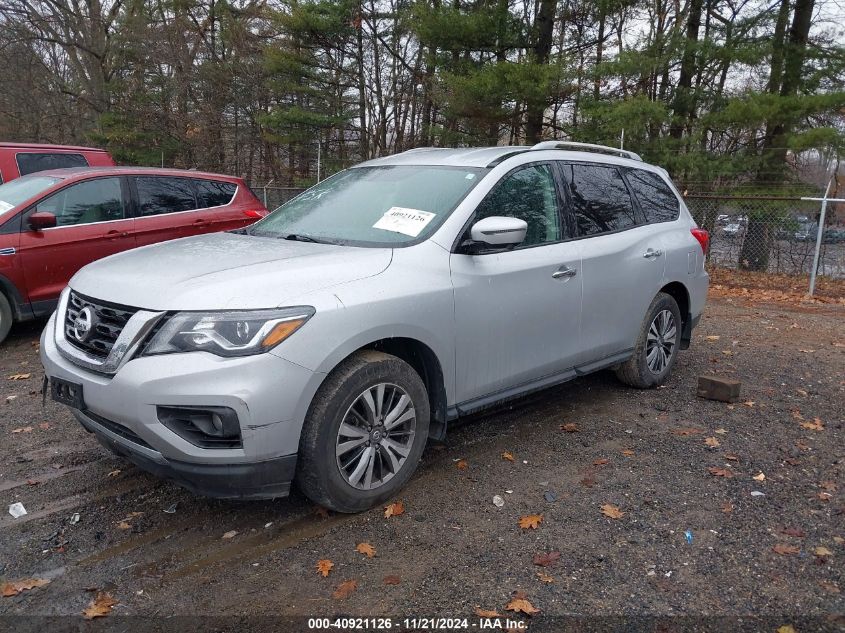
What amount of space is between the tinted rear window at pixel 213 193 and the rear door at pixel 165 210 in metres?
0.08

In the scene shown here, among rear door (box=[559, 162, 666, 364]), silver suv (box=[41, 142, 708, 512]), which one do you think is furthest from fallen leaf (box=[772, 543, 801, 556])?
rear door (box=[559, 162, 666, 364])

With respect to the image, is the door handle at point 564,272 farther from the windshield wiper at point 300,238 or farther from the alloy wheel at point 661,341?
the windshield wiper at point 300,238

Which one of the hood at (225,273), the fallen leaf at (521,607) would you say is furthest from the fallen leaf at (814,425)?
the hood at (225,273)

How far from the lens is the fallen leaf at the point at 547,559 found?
112 inches

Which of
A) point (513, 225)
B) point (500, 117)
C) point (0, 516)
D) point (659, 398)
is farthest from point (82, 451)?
point (500, 117)

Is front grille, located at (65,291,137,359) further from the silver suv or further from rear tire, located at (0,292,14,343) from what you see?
rear tire, located at (0,292,14,343)

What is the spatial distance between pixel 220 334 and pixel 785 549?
273 centimetres

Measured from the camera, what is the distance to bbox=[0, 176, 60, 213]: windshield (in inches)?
250

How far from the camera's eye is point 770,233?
11672mm

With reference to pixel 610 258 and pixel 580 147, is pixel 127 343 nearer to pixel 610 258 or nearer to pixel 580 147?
pixel 610 258

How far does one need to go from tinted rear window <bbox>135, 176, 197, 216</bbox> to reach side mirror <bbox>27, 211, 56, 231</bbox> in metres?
0.99

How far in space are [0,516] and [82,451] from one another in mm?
776

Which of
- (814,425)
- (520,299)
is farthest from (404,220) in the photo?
(814,425)

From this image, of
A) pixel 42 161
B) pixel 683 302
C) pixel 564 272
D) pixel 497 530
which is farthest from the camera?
pixel 42 161
